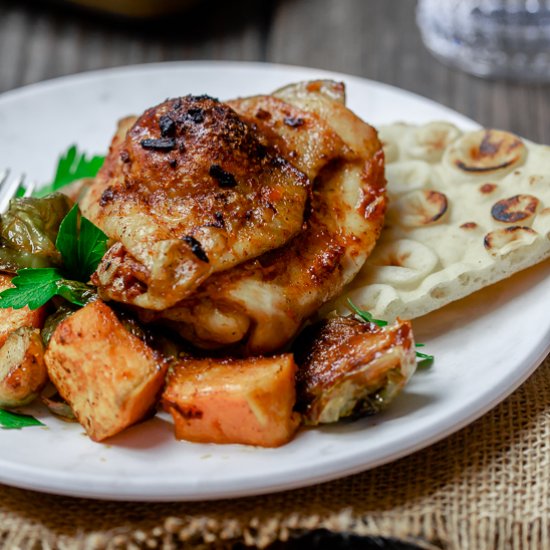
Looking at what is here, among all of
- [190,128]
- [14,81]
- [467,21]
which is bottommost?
[14,81]

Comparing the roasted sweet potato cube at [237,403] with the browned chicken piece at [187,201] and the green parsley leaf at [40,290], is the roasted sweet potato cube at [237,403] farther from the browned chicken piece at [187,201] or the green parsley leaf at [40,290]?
the green parsley leaf at [40,290]

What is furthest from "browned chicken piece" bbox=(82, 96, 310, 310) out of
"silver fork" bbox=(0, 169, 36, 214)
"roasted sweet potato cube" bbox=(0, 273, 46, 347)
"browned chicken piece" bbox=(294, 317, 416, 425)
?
"silver fork" bbox=(0, 169, 36, 214)

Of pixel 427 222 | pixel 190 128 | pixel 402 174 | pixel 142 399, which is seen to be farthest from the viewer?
pixel 402 174

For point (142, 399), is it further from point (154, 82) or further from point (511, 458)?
point (154, 82)

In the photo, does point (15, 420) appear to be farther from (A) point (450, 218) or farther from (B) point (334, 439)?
(A) point (450, 218)

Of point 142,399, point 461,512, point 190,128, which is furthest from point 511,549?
point 190,128

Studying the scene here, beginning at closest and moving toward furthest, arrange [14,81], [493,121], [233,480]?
[233,480] < [493,121] < [14,81]
